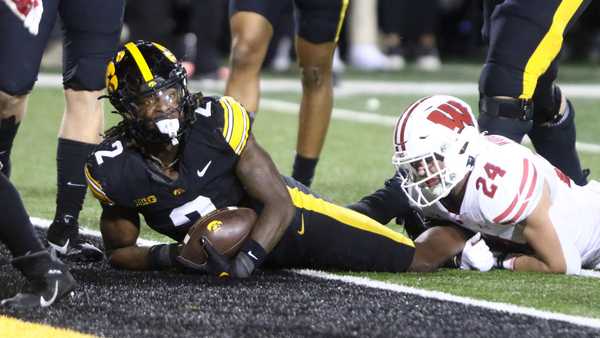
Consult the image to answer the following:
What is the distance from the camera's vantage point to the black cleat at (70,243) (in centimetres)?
463

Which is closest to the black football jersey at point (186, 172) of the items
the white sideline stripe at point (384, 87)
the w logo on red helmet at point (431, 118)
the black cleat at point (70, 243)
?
the black cleat at point (70, 243)

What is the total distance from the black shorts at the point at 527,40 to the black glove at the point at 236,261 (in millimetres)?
1225

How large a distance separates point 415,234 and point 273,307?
1179 mm

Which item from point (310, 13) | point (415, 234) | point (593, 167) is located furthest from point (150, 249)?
point (593, 167)

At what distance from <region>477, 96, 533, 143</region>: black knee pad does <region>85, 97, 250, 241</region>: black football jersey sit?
3.39 ft

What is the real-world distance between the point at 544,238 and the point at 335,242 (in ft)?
2.19

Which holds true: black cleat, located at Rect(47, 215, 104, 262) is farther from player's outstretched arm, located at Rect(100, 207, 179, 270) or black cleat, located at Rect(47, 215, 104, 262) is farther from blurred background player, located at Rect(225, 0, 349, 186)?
blurred background player, located at Rect(225, 0, 349, 186)

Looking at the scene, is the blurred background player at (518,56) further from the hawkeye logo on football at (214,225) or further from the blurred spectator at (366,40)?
the blurred spectator at (366,40)

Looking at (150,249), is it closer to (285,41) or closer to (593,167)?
(593,167)

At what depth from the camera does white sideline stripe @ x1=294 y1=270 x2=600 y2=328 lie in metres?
3.71

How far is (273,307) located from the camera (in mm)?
3820

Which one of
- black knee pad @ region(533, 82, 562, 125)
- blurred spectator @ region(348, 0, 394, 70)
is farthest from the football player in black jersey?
blurred spectator @ region(348, 0, 394, 70)

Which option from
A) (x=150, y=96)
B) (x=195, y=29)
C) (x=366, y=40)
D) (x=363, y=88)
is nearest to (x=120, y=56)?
(x=150, y=96)

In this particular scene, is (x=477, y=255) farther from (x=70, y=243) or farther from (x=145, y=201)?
(x=70, y=243)
